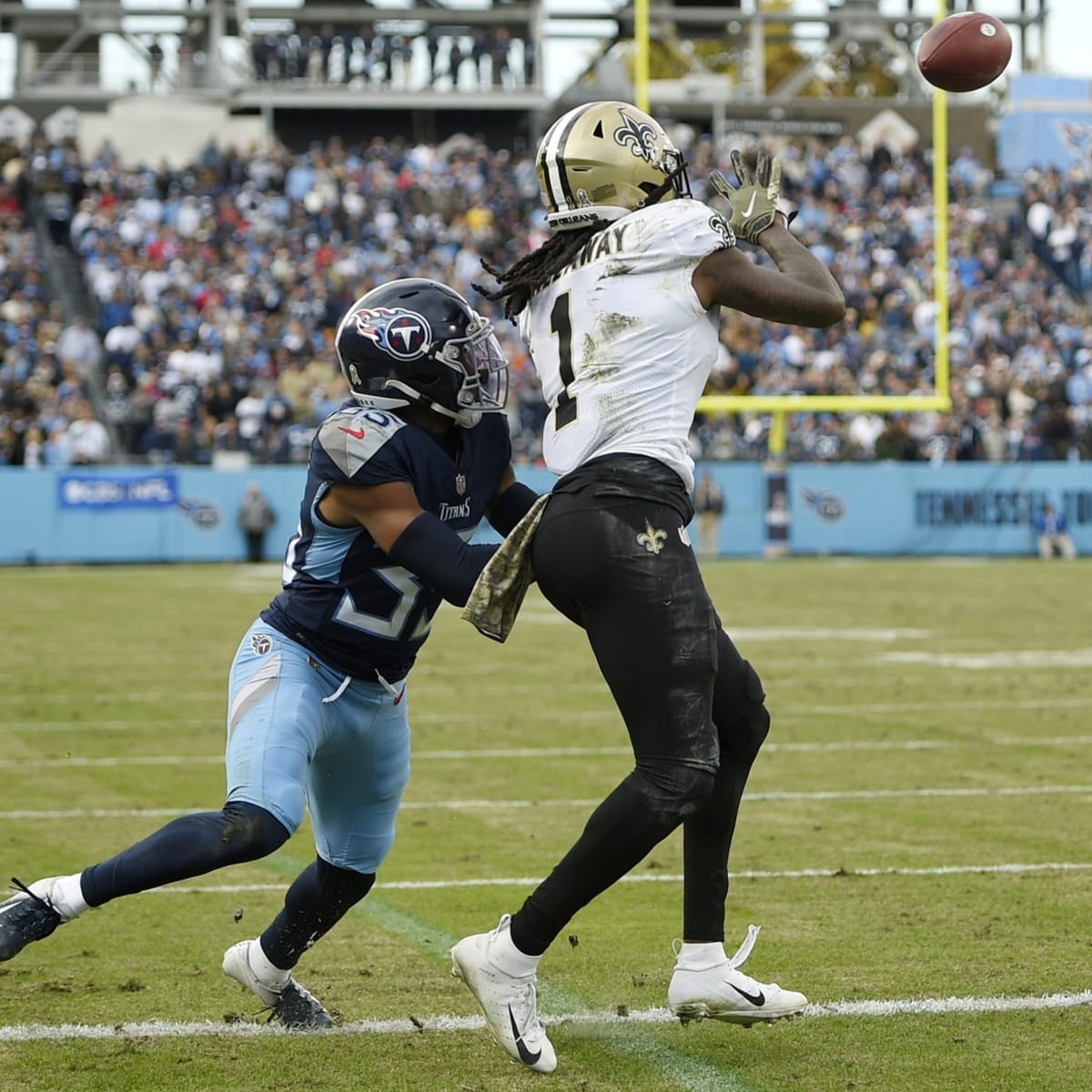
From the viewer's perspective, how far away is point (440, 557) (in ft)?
12.3

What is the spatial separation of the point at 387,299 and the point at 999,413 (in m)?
22.3

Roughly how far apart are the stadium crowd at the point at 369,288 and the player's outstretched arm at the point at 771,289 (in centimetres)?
1814

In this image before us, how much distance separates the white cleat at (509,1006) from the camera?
3.72 metres

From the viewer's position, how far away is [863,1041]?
3.88 meters

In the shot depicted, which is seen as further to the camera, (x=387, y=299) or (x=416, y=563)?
(x=387, y=299)

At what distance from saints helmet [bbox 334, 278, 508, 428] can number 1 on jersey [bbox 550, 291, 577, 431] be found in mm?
237

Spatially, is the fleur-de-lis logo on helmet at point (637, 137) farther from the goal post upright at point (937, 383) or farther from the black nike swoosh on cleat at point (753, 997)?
the goal post upright at point (937, 383)

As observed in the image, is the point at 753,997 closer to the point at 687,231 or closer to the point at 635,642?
the point at 635,642

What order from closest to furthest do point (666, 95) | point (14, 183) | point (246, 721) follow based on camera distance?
point (246, 721) → point (14, 183) → point (666, 95)

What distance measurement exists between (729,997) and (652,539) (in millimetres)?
1005

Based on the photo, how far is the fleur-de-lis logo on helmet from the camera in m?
3.88

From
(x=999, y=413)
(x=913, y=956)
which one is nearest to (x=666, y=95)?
(x=999, y=413)

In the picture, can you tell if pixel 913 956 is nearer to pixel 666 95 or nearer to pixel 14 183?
pixel 14 183

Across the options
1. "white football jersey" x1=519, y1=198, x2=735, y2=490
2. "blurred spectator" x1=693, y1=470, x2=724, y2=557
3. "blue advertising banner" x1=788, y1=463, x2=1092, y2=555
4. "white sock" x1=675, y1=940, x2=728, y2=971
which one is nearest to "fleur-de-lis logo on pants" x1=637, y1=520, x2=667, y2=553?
"white football jersey" x1=519, y1=198, x2=735, y2=490
